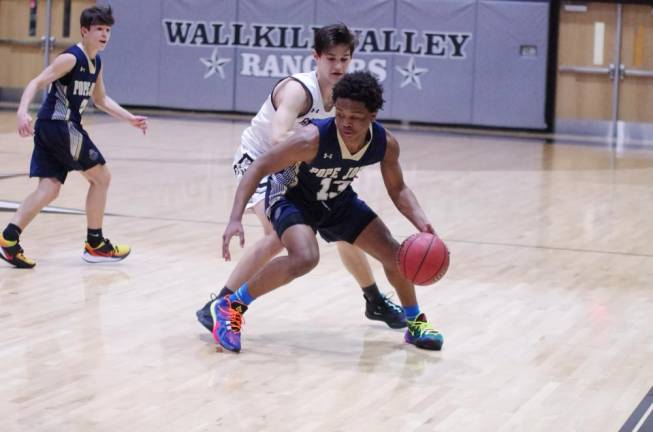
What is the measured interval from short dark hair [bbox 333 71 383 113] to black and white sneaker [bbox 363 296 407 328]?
1247mm

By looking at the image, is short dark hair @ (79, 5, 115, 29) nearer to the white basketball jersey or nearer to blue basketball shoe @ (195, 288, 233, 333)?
the white basketball jersey

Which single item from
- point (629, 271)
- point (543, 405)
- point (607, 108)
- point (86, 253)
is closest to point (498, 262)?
point (629, 271)

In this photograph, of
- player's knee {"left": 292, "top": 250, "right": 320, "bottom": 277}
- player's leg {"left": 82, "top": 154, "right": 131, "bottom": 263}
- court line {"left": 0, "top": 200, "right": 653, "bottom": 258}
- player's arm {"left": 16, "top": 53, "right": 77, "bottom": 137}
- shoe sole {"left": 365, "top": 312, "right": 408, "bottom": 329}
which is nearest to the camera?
player's knee {"left": 292, "top": 250, "right": 320, "bottom": 277}

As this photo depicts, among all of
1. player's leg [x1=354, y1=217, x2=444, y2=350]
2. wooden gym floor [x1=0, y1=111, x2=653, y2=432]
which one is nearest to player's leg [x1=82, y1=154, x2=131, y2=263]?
wooden gym floor [x1=0, y1=111, x2=653, y2=432]

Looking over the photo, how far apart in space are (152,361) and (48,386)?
588 millimetres

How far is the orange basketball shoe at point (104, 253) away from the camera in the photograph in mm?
7363

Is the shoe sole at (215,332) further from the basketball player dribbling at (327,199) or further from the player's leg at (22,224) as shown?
the player's leg at (22,224)

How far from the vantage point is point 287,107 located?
5629 millimetres

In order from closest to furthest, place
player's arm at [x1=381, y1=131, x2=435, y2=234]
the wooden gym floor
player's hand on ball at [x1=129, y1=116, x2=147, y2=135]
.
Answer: the wooden gym floor
player's arm at [x1=381, y1=131, x2=435, y2=234]
player's hand on ball at [x1=129, y1=116, x2=147, y2=135]

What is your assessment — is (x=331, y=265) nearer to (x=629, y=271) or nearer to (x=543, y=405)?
(x=629, y=271)

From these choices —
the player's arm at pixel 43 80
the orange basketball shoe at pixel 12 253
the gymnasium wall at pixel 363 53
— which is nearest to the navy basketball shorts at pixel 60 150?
the player's arm at pixel 43 80

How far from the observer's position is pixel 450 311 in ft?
21.1

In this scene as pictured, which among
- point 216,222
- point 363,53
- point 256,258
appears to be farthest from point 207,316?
point 363,53

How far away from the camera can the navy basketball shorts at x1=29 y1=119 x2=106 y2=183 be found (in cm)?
717
